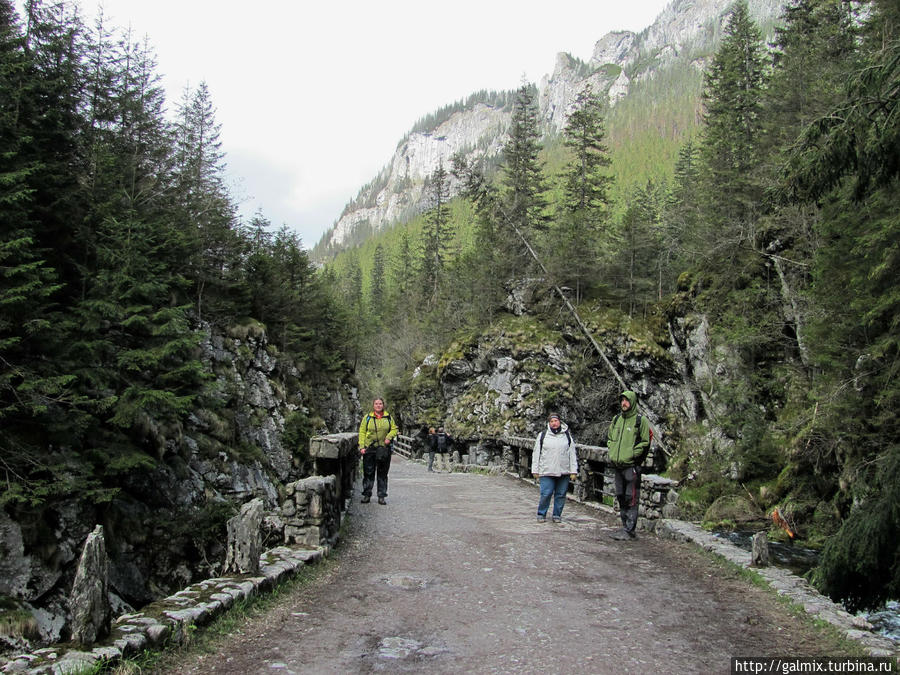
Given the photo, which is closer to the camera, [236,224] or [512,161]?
[236,224]

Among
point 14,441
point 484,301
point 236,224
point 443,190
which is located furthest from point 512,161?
point 14,441

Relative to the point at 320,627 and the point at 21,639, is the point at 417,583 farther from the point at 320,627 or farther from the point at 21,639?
the point at 21,639

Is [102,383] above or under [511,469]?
above

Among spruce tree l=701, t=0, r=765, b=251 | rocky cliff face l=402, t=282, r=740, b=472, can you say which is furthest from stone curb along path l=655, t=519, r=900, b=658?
rocky cliff face l=402, t=282, r=740, b=472

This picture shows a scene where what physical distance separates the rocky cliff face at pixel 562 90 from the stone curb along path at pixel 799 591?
142 meters

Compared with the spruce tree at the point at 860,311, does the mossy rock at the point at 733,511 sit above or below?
below

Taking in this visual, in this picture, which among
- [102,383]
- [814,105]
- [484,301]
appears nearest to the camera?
[102,383]

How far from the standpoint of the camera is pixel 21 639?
333 inches

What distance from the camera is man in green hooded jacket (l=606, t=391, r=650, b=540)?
26.4ft

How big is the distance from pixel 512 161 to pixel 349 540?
35423 mm

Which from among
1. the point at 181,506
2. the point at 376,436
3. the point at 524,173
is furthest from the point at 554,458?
the point at 524,173

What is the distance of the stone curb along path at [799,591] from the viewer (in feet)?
14.2

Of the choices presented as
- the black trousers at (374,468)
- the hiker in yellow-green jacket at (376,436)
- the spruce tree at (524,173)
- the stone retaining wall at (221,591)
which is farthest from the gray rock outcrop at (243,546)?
the spruce tree at (524,173)

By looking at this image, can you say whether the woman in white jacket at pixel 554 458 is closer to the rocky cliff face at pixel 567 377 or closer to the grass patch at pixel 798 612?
the grass patch at pixel 798 612
